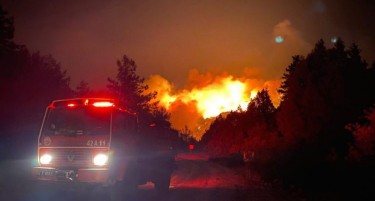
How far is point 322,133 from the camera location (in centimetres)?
3528

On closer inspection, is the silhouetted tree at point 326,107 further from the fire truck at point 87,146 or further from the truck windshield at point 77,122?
the truck windshield at point 77,122

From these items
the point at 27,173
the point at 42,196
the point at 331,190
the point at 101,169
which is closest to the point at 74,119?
the point at 101,169

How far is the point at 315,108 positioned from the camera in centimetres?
3578

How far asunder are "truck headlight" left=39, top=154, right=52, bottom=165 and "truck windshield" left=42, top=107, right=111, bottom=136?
67 cm

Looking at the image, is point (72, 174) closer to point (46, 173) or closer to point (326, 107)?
point (46, 173)

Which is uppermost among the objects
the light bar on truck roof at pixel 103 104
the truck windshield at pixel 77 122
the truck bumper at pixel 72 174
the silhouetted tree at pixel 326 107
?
the silhouetted tree at pixel 326 107

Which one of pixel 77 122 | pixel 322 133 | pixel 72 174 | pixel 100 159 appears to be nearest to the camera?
pixel 100 159

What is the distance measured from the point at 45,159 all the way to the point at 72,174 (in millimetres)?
1027

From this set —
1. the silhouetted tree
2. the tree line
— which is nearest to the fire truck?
the tree line

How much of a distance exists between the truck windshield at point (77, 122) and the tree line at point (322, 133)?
9.99m

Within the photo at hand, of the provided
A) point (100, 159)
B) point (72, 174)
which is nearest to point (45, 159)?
point (72, 174)

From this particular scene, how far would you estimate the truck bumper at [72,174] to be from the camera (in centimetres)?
1123

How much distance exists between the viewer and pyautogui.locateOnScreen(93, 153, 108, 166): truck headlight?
11.4 meters

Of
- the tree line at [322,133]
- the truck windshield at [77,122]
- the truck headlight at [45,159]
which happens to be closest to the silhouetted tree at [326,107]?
the tree line at [322,133]
